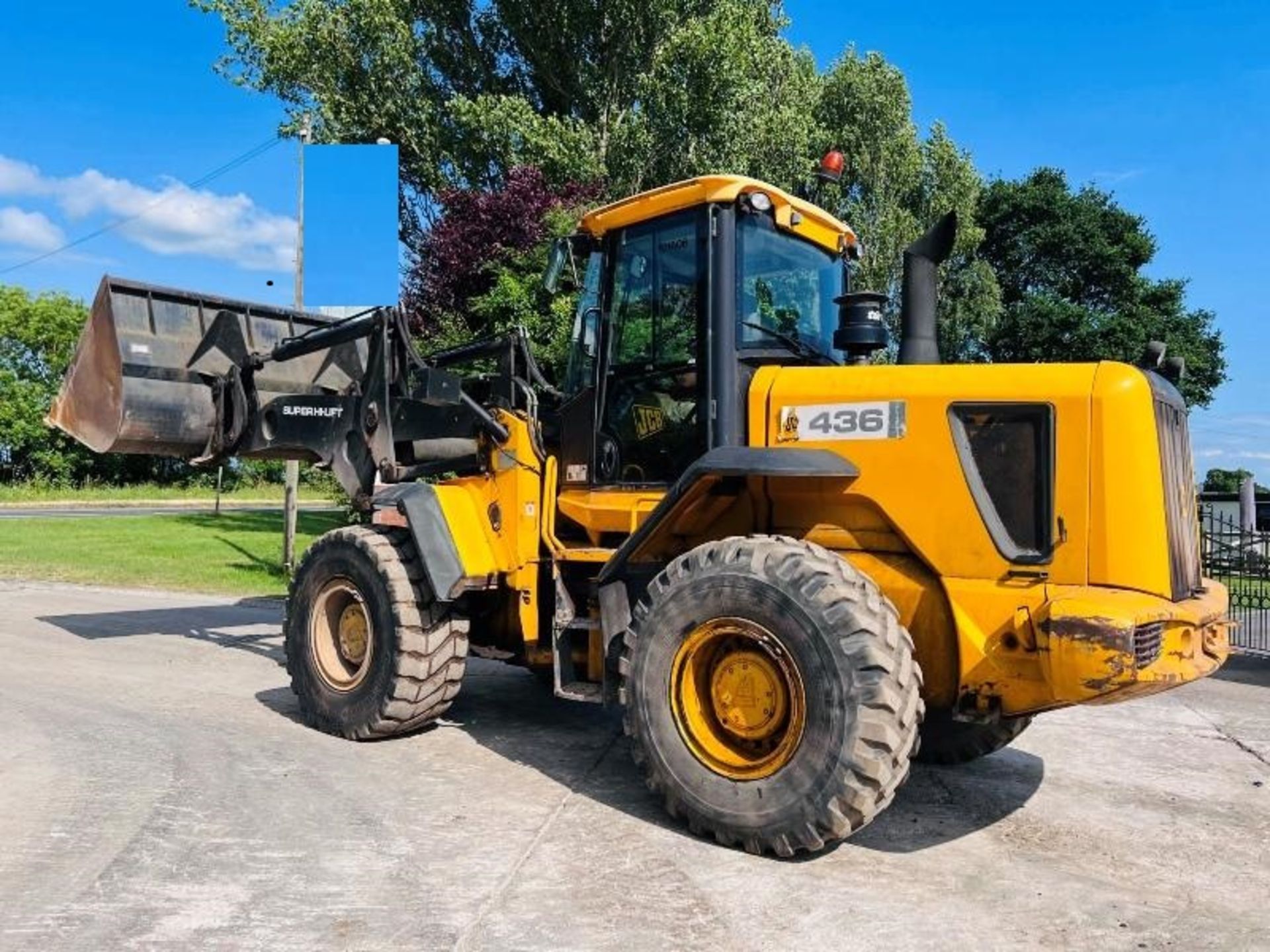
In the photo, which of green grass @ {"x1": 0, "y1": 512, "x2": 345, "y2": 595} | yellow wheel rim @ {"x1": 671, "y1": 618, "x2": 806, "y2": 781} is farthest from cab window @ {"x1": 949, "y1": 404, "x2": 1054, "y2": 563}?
green grass @ {"x1": 0, "y1": 512, "x2": 345, "y2": 595}

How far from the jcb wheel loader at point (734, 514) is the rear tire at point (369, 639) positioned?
0.02 metres

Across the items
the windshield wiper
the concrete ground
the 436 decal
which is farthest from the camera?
the windshield wiper

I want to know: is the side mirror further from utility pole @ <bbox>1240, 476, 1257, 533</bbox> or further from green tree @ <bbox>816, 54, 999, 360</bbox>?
green tree @ <bbox>816, 54, 999, 360</bbox>

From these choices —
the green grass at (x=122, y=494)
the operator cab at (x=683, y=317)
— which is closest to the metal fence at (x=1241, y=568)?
the operator cab at (x=683, y=317)

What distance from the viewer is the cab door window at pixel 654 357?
5363mm

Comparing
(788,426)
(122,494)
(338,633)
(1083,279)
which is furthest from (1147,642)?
(122,494)

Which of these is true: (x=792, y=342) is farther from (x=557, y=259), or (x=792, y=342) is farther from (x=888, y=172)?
(x=888, y=172)

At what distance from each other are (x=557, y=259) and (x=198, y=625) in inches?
286

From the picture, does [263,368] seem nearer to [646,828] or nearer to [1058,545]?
[646,828]

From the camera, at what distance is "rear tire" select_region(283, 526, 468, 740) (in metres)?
6.05

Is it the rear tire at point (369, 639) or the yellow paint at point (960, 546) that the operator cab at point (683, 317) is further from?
the rear tire at point (369, 639)

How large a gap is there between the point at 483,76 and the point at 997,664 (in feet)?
65.2

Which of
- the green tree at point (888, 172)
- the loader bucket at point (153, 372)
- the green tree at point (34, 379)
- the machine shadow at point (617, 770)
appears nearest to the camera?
the machine shadow at point (617, 770)

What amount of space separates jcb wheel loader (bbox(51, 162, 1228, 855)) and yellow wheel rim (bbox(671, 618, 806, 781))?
1 centimetres
